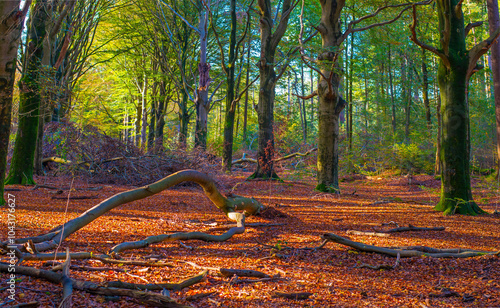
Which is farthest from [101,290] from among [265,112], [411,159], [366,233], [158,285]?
[411,159]

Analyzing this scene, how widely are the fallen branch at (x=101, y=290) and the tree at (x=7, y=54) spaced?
4.01 metres

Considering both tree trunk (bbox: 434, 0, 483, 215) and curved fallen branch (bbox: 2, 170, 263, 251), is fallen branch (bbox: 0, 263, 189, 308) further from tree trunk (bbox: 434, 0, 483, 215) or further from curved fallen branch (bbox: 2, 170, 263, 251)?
tree trunk (bbox: 434, 0, 483, 215)

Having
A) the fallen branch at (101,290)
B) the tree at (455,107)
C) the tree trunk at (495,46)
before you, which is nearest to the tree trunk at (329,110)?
the tree at (455,107)

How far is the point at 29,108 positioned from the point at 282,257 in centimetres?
724

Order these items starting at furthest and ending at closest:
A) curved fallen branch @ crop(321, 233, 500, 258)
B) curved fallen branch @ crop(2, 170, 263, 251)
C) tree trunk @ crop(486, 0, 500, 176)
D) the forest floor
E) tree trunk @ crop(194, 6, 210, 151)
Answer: tree trunk @ crop(194, 6, 210, 151), tree trunk @ crop(486, 0, 500, 176), curved fallen branch @ crop(321, 233, 500, 258), curved fallen branch @ crop(2, 170, 263, 251), the forest floor

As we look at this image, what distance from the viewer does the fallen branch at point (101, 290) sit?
6.77 feet

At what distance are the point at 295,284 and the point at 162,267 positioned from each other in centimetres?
117

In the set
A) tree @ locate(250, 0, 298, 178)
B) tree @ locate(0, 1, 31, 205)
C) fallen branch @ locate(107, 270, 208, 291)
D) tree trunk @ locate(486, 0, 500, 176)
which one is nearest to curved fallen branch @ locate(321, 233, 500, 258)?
fallen branch @ locate(107, 270, 208, 291)

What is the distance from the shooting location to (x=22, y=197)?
6699mm

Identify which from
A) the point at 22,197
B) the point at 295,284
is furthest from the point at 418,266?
the point at 22,197

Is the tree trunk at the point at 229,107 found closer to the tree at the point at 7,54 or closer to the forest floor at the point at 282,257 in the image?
the forest floor at the point at 282,257

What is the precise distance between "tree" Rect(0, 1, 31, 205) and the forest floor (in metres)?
1.27

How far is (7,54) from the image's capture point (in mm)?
5457

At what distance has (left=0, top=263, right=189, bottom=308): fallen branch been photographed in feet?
6.77
